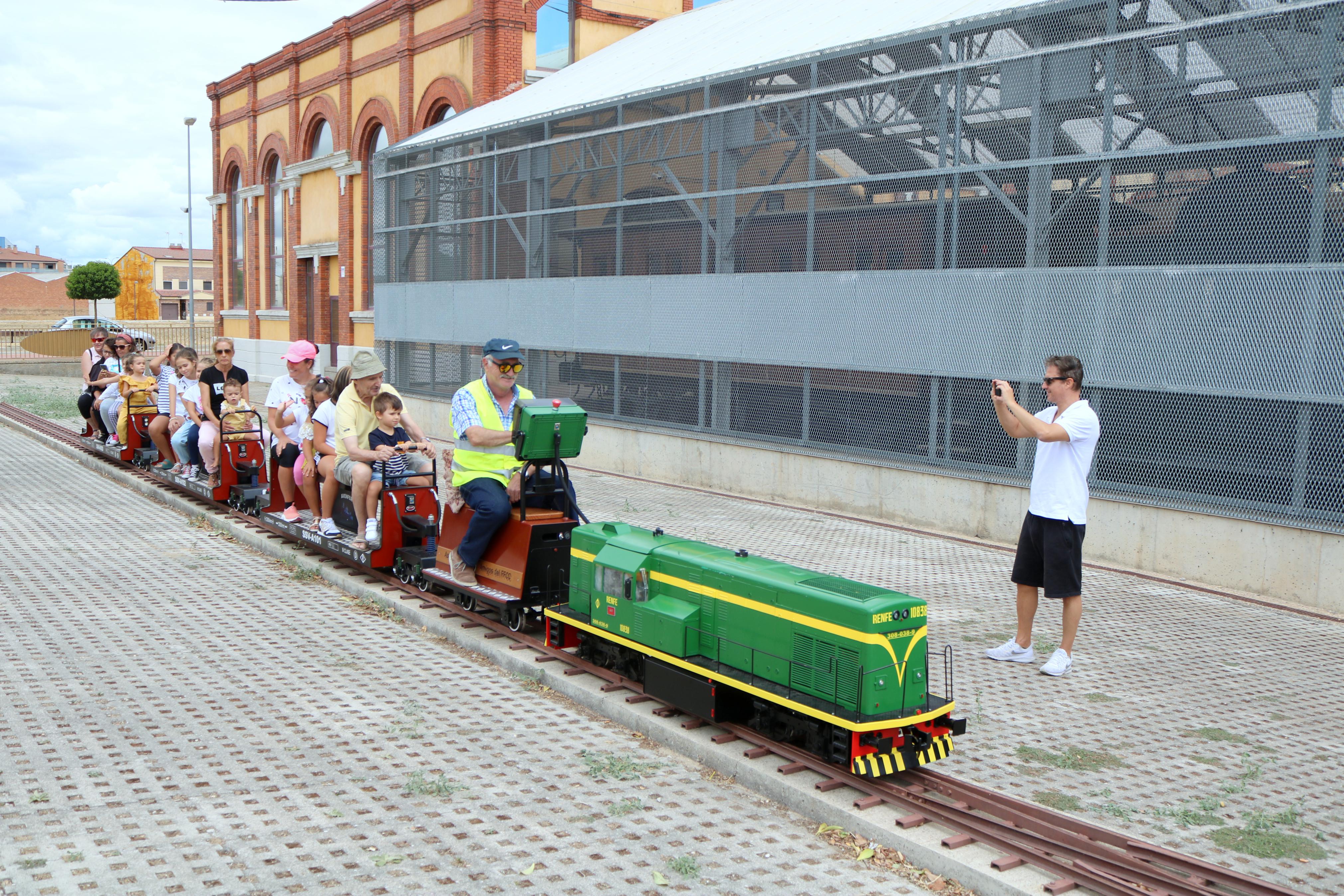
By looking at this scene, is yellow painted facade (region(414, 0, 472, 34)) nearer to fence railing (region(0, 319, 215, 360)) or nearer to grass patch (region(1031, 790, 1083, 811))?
fence railing (region(0, 319, 215, 360))

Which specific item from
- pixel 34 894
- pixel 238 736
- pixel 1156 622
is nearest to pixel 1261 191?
pixel 1156 622

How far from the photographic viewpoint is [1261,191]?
938cm

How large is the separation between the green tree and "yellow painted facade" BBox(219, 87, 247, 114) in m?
43.7

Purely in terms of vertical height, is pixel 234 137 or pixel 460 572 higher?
pixel 234 137

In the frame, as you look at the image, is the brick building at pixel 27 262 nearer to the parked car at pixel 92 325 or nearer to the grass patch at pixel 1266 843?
the parked car at pixel 92 325

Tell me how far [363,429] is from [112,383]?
10269 millimetres

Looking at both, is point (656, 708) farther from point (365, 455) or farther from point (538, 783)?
point (365, 455)

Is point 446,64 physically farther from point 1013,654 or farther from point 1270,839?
point 1270,839

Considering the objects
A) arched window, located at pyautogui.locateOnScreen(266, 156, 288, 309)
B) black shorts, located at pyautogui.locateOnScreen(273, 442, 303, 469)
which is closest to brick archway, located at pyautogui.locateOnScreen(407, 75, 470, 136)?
arched window, located at pyautogui.locateOnScreen(266, 156, 288, 309)

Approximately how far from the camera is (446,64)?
81.6ft

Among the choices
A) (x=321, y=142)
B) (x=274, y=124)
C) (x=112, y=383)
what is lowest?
(x=112, y=383)

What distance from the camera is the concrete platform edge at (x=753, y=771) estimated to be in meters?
4.48

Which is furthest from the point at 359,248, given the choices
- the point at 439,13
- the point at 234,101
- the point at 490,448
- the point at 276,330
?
the point at 490,448

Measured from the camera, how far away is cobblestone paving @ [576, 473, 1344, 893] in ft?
16.7
